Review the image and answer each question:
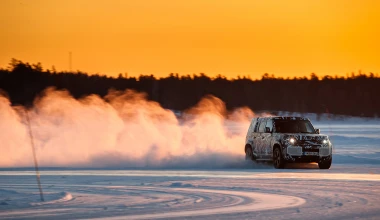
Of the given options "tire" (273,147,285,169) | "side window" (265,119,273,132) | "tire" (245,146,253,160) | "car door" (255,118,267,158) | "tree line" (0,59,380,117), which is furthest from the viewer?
"tree line" (0,59,380,117)

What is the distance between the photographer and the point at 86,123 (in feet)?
147

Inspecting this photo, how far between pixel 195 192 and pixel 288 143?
31.7ft

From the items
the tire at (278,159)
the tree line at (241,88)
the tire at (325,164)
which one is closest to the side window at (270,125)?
the tire at (278,159)

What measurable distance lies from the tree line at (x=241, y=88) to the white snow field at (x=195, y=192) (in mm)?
93460

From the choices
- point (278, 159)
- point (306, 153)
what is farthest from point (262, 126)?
point (306, 153)

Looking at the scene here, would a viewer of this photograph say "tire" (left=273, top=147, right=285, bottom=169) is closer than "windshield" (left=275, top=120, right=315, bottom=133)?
Yes

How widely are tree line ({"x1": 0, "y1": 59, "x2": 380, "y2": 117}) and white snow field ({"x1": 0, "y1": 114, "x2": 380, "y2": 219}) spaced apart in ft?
307

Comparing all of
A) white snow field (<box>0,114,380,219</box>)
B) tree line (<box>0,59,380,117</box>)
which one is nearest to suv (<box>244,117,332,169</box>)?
white snow field (<box>0,114,380,219</box>)

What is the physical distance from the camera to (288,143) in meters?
30.5

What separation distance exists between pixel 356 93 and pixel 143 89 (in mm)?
37550

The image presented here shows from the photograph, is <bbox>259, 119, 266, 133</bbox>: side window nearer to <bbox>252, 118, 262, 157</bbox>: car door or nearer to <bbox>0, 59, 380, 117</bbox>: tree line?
<bbox>252, 118, 262, 157</bbox>: car door

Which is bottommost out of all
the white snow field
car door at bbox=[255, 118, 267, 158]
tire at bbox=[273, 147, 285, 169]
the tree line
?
the white snow field

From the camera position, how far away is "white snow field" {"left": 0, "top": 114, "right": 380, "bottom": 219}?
55.4ft

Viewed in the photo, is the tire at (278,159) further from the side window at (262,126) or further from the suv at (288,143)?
the side window at (262,126)
